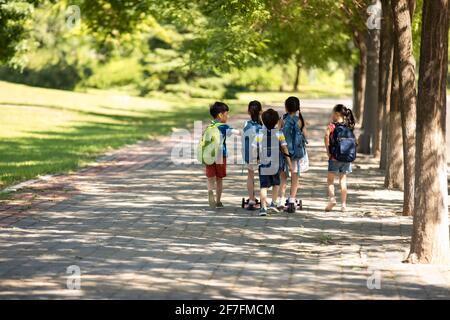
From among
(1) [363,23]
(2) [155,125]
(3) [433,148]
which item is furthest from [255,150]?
(2) [155,125]

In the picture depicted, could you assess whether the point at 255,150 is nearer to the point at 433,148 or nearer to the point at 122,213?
the point at 122,213

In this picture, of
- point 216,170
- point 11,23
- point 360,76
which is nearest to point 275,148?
point 216,170

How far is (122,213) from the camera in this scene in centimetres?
1306

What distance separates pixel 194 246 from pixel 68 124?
2188 centimetres

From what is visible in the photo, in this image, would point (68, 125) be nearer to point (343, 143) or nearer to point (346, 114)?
point (346, 114)

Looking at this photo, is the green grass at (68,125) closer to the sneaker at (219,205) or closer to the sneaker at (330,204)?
the sneaker at (219,205)

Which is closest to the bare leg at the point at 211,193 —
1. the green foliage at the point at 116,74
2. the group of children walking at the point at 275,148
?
the group of children walking at the point at 275,148

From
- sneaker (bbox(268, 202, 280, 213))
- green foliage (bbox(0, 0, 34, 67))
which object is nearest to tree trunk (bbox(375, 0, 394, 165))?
sneaker (bbox(268, 202, 280, 213))

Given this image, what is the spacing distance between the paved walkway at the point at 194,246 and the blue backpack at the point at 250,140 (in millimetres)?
739

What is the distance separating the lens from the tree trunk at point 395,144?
15359 millimetres

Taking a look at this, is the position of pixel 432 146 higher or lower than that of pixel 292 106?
lower

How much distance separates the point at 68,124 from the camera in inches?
1252
